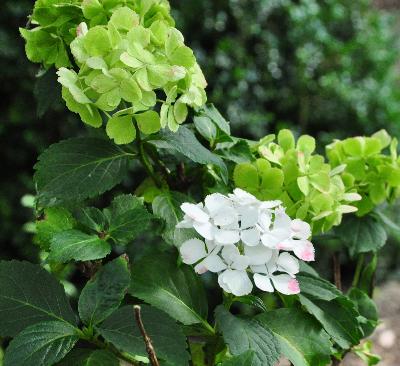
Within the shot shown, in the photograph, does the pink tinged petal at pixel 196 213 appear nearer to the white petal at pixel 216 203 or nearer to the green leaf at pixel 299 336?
the white petal at pixel 216 203

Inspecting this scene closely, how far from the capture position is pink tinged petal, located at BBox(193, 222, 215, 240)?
2.46 feet

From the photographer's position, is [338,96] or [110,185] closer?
[110,185]

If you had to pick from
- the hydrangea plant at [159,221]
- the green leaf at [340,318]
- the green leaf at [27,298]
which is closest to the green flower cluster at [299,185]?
the hydrangea plant at [159,221]

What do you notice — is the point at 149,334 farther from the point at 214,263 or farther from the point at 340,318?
the point at 340,318

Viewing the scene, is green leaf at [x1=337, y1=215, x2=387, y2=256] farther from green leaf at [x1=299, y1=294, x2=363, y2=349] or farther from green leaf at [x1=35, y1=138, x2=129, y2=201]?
green leaf at [x1=35, y1=138, x2=129, y2=201]

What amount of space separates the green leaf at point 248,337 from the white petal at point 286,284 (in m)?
0.08

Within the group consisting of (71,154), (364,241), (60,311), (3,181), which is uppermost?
(71,154)

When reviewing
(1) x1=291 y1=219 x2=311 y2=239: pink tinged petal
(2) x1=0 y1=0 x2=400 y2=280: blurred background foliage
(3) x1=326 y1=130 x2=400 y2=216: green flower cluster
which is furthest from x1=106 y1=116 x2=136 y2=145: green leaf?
(2) x1=0 y1=0 x2=400 y2=280: blurred background foliage

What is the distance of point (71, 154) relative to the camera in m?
0.91

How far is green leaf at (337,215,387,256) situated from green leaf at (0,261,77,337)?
0.51 meters

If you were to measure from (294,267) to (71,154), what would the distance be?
33cm

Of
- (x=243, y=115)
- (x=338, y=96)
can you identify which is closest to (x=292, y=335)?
(x=243, y=115)

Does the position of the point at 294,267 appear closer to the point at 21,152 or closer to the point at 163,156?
the point at 163,156

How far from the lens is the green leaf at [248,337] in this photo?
812 mm
